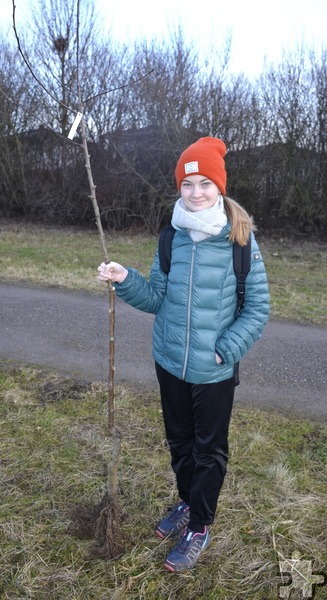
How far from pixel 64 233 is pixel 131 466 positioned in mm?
11640

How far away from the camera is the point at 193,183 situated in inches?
89.3

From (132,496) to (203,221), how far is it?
1741mm

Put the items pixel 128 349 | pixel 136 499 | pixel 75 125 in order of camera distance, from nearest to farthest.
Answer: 1. pixel 75 125
2. pixel 136 499
3. pixel 128 349

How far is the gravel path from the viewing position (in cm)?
432

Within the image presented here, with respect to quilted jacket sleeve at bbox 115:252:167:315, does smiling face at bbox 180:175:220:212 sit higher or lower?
higher

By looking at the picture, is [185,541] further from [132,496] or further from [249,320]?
[249,320]

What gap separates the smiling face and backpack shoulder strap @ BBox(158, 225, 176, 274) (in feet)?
0.62

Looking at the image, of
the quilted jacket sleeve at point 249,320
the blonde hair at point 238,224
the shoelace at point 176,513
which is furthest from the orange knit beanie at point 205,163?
the shoelace at point 176,513

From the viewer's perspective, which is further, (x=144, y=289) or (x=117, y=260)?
(x=117, y=260)

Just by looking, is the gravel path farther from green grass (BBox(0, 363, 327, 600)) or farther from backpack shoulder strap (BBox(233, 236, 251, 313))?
backpack shoulder strap (BBox(233, 236, 251, 313))

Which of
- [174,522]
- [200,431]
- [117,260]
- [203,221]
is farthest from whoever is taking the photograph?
[117,260]

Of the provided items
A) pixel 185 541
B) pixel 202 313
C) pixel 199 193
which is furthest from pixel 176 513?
pixel 199 193

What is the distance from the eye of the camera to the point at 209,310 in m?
2.28

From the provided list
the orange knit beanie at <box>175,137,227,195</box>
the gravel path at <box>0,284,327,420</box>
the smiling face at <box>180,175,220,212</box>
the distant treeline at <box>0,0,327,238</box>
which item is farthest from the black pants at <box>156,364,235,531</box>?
the distant treeline at <box>0,0,327,238</box>
